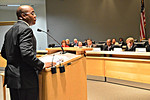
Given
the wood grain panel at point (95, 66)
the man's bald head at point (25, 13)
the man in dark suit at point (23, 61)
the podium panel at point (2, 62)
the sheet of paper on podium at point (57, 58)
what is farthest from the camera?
the podium panel at point (2, 62)

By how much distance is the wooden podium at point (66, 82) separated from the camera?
1529mm

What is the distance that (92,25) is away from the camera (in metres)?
10.5

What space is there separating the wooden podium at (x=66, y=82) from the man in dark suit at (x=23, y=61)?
0.10 metres

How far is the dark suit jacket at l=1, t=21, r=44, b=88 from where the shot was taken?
1332mm

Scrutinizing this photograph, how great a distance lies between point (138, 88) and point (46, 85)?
10.1 feet

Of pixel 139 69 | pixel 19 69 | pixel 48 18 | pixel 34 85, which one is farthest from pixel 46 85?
pixel 48 18

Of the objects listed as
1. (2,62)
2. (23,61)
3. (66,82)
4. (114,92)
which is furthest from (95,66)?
(2,62)

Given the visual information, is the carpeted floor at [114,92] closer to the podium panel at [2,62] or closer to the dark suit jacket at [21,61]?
the dark suit jacket at [21,61]

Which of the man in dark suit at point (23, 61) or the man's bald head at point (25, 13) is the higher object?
the man's bald head at point (25, 13)

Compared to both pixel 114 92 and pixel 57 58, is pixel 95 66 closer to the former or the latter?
pixel 114 92

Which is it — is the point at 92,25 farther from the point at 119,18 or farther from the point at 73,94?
the point at 73,94

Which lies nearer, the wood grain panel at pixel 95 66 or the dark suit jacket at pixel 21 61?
the dark suit jacket at pixel 21 61

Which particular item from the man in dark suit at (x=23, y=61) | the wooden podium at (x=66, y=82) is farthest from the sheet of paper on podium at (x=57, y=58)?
the man in dark suit at (x=23, y=61)

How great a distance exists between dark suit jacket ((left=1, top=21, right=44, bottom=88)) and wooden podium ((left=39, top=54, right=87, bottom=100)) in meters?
0.13
